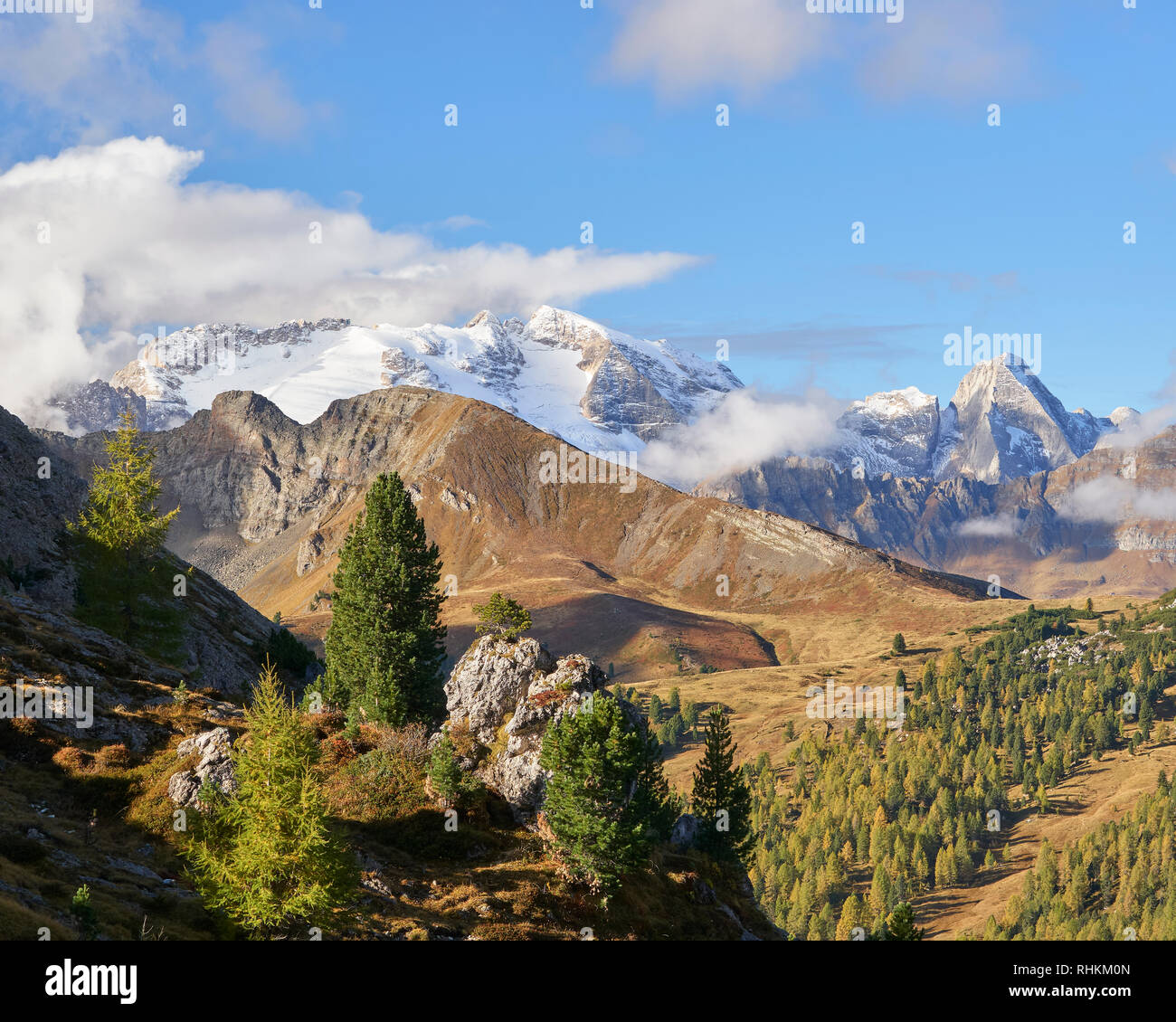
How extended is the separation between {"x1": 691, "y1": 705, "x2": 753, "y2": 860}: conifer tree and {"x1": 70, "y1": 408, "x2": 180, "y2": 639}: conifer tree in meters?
56.1

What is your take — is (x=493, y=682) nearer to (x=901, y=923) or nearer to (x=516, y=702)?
(x=516, y=702)

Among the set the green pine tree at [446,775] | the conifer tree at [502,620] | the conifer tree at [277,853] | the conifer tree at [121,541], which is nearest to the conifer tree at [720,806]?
the conifer tree at [502,620]

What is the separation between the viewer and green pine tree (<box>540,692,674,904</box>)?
53562 millimetres

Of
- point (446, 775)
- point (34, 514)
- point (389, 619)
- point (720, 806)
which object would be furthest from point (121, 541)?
point (720, 806)

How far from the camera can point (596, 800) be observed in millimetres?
54500

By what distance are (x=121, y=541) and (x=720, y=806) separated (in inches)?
2550

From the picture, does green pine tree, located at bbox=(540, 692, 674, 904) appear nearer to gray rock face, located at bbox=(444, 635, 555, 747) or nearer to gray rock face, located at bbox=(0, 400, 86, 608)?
gray rock face, located at bbox=(444, 635, 555, 747)

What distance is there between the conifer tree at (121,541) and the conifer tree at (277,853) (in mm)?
57048

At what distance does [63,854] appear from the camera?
143ft

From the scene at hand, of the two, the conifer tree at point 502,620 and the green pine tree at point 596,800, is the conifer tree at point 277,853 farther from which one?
the conifer tree at point 502,620

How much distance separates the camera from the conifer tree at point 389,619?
70.2 metres
